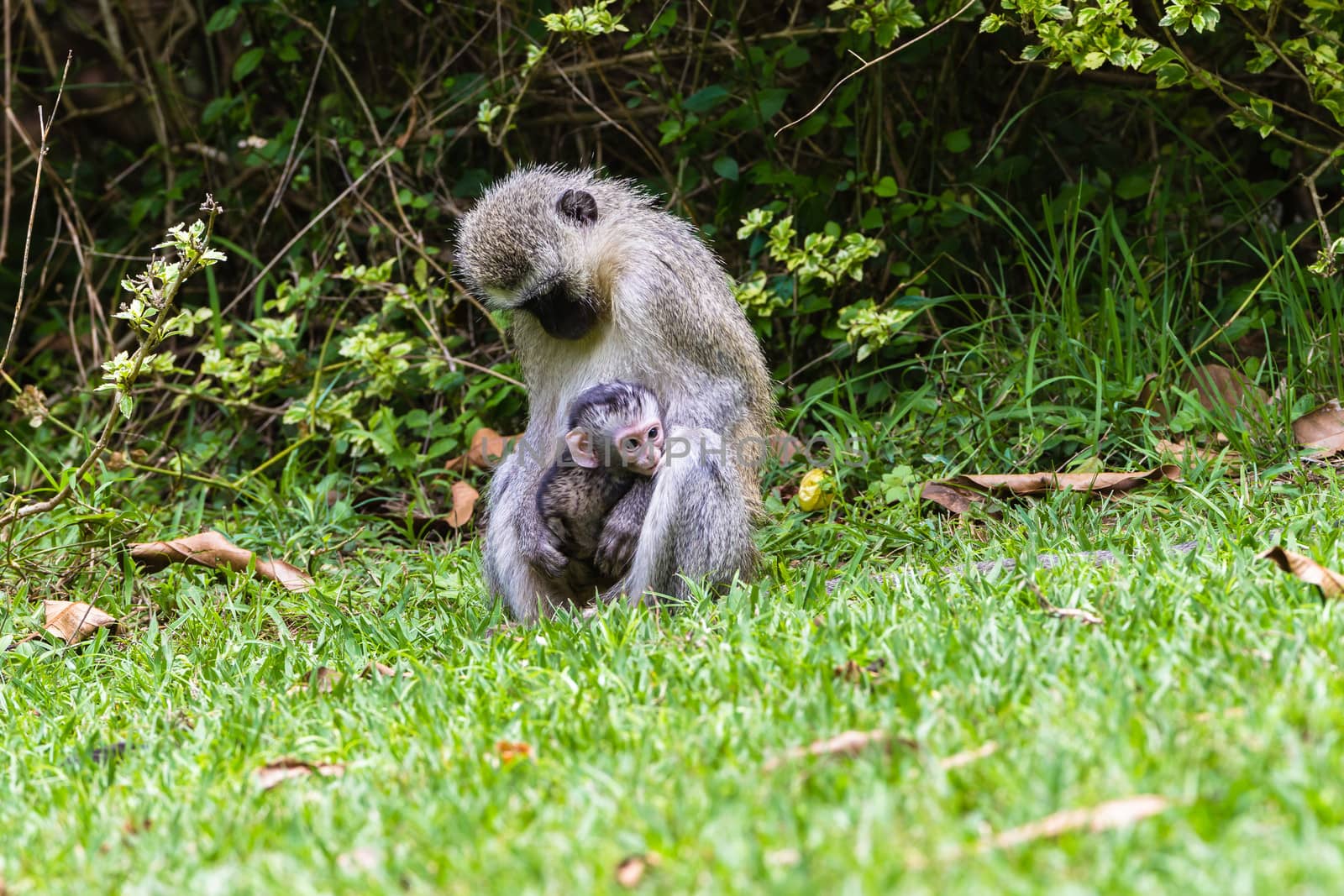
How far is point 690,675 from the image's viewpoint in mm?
3406

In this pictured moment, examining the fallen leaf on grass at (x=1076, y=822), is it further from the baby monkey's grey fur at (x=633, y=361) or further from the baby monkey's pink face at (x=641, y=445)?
the baby monkey's pink face at (x=641, y=445)

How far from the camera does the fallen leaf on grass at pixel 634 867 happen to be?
7.73ft

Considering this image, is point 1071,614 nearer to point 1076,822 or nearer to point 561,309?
point 1076,822

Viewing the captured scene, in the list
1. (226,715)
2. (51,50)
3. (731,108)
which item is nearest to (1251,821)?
(226,715)

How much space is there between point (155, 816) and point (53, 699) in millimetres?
1426

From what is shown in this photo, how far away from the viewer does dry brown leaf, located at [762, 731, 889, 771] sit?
2.80 meters

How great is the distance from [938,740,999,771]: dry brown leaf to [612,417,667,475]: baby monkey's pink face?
87.5 inches

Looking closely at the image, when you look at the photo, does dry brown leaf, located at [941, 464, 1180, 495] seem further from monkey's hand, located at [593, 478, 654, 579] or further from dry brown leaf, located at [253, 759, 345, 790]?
dry brown leaf, located at [253, 759, 345, 790]

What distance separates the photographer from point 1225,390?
6.00 meters

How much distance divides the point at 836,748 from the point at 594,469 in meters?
2.30

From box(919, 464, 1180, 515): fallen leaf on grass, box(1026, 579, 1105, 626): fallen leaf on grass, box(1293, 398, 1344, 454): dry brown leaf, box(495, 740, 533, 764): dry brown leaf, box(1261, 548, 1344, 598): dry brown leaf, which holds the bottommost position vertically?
box(919, 464, 1180, 515): fallen leaf on grass

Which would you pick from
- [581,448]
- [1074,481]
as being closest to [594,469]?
[581,448]

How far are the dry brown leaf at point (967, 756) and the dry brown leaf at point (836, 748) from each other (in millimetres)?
147

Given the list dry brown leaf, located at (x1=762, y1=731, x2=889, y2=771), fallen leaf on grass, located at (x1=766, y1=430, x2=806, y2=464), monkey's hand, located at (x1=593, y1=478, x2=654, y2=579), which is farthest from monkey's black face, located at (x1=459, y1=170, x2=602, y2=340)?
dry brown leaf, located at (x1=762, y1=731, x2=889, y2=771)
